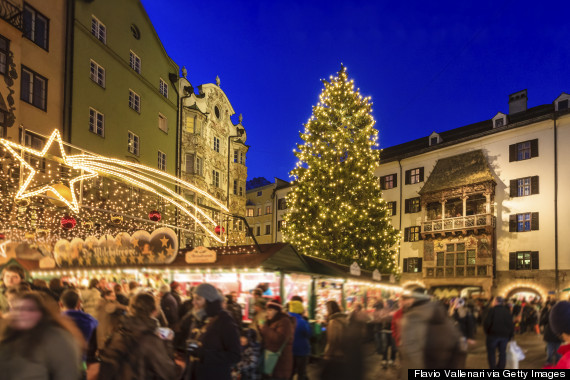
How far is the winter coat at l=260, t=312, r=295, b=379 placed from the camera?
22.0 ft

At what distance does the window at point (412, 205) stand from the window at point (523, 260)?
7.96 metres

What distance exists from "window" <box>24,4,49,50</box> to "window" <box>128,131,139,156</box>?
7145 mm

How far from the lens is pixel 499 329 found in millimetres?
10008

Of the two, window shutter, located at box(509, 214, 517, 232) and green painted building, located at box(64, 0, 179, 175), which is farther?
window shutter, located at box(509, 214, 517, 232)

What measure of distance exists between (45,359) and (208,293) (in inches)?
95.8

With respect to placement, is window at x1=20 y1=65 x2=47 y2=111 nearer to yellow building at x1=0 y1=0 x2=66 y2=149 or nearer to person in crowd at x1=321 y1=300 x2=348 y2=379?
yellow building at x1=0 y1=0 x2=66 y2=149

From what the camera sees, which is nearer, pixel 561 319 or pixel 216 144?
pixel 561 319

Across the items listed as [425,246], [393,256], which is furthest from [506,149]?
[393,256]

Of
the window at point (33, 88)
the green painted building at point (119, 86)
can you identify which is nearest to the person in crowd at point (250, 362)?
the window at point (33, 88)

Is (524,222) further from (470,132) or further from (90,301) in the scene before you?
(90,301)

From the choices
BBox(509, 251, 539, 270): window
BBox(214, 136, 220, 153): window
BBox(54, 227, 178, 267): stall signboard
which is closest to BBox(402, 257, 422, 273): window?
BBox(509, 251, 539, 270): window

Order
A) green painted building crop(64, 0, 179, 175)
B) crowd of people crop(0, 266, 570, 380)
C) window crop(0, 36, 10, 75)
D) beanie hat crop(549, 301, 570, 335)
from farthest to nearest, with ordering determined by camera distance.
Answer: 1. green painted building crop(64, 0, 179, 175)
2. window crop(0, 36, 10, 75)
3. beanie hat crop(549, 301, 570, 335)
4. crowd of people crop(0, 266, 570, 380)

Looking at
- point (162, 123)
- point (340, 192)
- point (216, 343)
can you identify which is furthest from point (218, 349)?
point (162, 123)

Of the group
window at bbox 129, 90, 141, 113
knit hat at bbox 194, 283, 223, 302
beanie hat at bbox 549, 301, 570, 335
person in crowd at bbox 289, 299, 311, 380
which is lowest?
person in crowd at bbox 289, 299, 311, 380
